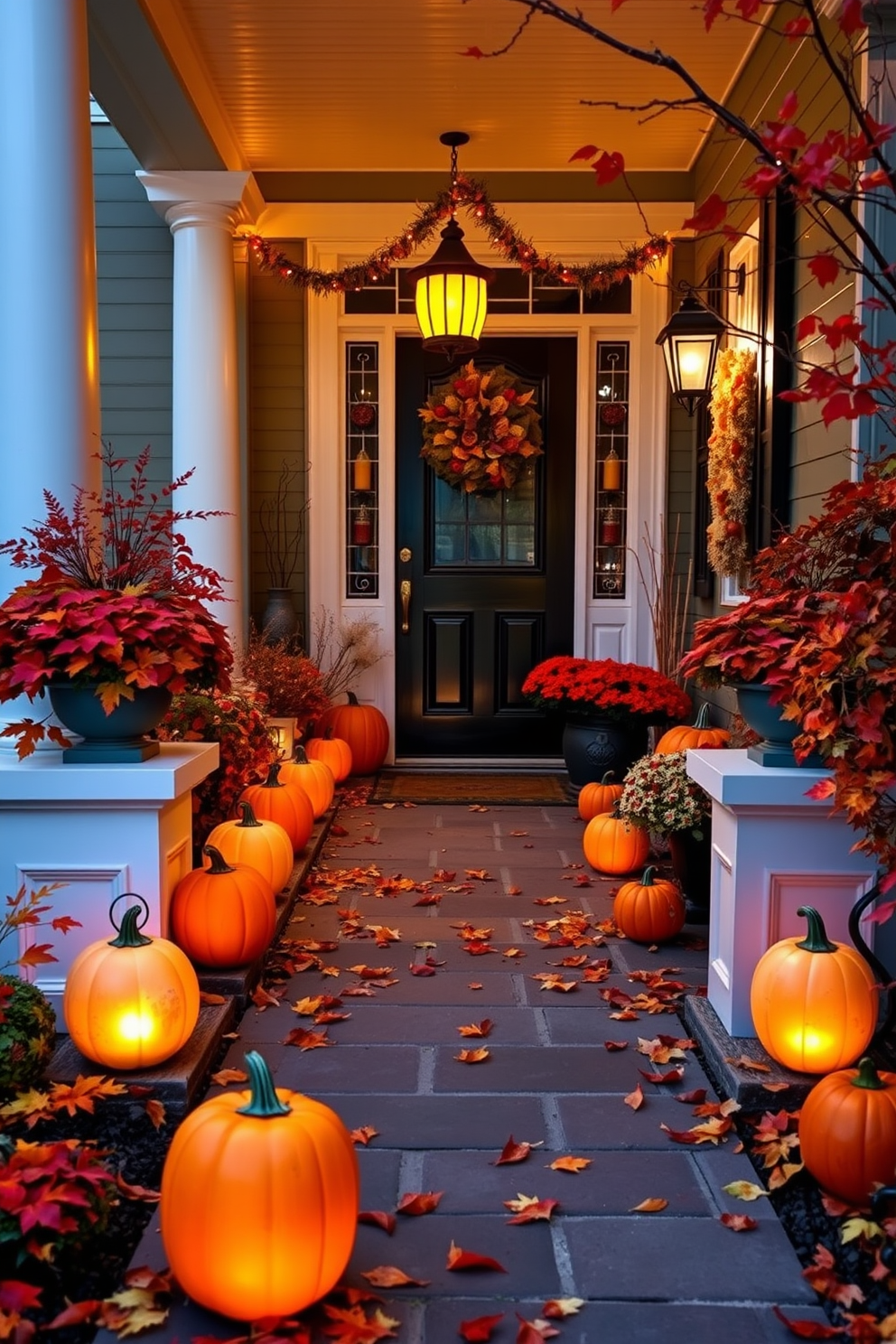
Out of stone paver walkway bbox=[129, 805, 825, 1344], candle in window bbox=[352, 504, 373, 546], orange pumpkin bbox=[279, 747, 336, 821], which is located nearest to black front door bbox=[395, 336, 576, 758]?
candle in window bbox=[352, 504, 373, 546]

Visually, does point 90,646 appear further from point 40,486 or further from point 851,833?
point 851,833

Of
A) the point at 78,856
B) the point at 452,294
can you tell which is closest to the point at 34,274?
the point at 78,856

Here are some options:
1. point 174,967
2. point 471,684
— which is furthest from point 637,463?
point 174,967

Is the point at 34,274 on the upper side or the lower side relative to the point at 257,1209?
upper

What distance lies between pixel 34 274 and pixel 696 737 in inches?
112

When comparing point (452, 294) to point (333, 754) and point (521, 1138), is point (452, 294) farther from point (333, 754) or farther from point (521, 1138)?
point (521, 1138)

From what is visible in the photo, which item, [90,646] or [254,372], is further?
[254,372]

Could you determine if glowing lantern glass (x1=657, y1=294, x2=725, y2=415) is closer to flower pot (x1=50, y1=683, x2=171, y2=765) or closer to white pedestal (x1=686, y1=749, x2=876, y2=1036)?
white pedestal (x1=686, y1=749, x2=876, y2=1036)

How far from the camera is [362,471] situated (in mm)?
6801

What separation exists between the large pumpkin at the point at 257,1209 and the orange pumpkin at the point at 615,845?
8.88 feet

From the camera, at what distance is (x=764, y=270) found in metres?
4.60

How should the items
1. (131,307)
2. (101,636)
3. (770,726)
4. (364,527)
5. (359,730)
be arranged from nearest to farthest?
(101,636) < (770,726) < (359,730) < (131,307) < (364,527)

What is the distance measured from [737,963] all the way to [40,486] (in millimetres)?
2165

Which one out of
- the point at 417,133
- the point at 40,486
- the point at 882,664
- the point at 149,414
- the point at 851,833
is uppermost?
the point at 417,133
